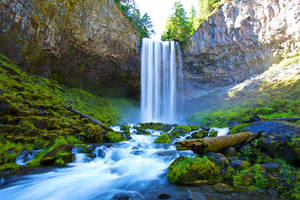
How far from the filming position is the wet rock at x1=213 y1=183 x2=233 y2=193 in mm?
2696

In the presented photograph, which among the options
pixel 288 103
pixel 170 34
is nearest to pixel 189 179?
pixel 288 103

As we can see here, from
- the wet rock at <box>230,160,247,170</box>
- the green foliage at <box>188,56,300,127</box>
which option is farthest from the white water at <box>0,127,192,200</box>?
the green foliage at <box>188,56,300,127</box>

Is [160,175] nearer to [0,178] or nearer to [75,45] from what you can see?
[0,178]

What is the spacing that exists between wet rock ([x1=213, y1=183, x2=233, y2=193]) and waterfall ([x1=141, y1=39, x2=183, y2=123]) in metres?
19.8

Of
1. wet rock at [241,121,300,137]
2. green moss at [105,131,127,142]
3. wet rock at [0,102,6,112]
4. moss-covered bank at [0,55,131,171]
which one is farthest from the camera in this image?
green moss at [105,131,127,142]

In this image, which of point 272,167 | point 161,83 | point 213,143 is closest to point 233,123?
point 213,143

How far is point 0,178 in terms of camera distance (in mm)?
3307

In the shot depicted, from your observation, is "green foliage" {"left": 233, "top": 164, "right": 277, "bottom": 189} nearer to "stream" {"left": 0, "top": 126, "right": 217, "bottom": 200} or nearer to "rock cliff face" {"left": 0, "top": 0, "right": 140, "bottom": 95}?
"stream" {"left": 0, "top": 126, "right": 217, "bottom": 200}

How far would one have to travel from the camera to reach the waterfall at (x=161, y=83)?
22.9m

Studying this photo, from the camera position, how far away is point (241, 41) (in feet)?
62.4

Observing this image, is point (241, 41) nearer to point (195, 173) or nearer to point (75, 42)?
point (75, 42)

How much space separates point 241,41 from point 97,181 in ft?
72.3

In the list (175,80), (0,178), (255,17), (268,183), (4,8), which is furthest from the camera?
(175,80)

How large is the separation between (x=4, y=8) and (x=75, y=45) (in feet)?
18.3
